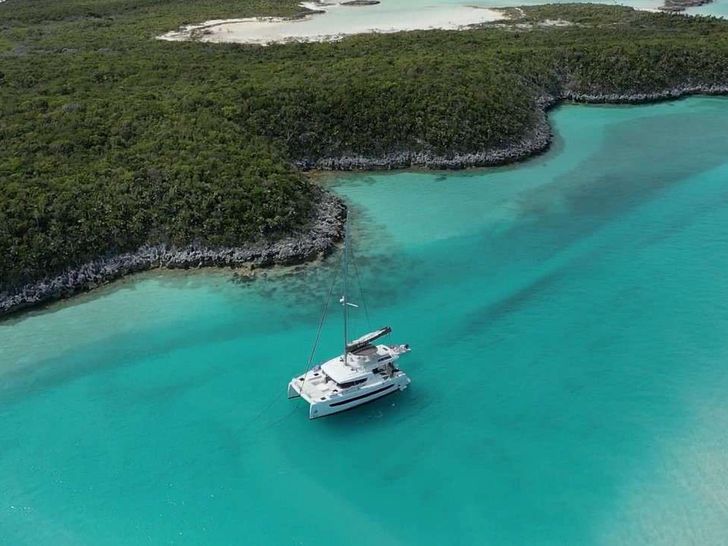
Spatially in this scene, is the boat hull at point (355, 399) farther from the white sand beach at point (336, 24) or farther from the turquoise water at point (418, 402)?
the white sand beach at point (336, 24)

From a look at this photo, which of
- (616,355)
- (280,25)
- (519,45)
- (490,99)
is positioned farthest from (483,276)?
(280,25)

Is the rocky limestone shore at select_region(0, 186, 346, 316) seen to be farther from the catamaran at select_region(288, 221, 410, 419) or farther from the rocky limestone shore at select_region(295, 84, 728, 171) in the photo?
the rocky limestone shore at select_region(295, 84, 728, 171)

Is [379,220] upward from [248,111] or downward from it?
downward

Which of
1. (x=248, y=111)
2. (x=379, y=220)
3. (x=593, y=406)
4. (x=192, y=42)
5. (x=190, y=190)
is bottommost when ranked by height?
(x=593, y=406)

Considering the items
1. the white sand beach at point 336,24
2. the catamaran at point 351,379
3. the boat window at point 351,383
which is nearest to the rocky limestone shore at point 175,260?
the catamaran at point 351,379

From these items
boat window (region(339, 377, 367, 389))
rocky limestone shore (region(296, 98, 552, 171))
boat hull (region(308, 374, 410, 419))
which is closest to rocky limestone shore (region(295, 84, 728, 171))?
rocky limestone shore (region(296, 98, 552, 171))

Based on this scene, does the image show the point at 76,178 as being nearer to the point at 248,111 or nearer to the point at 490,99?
the point at 248,111

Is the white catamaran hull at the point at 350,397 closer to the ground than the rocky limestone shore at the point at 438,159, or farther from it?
closer to the ground
